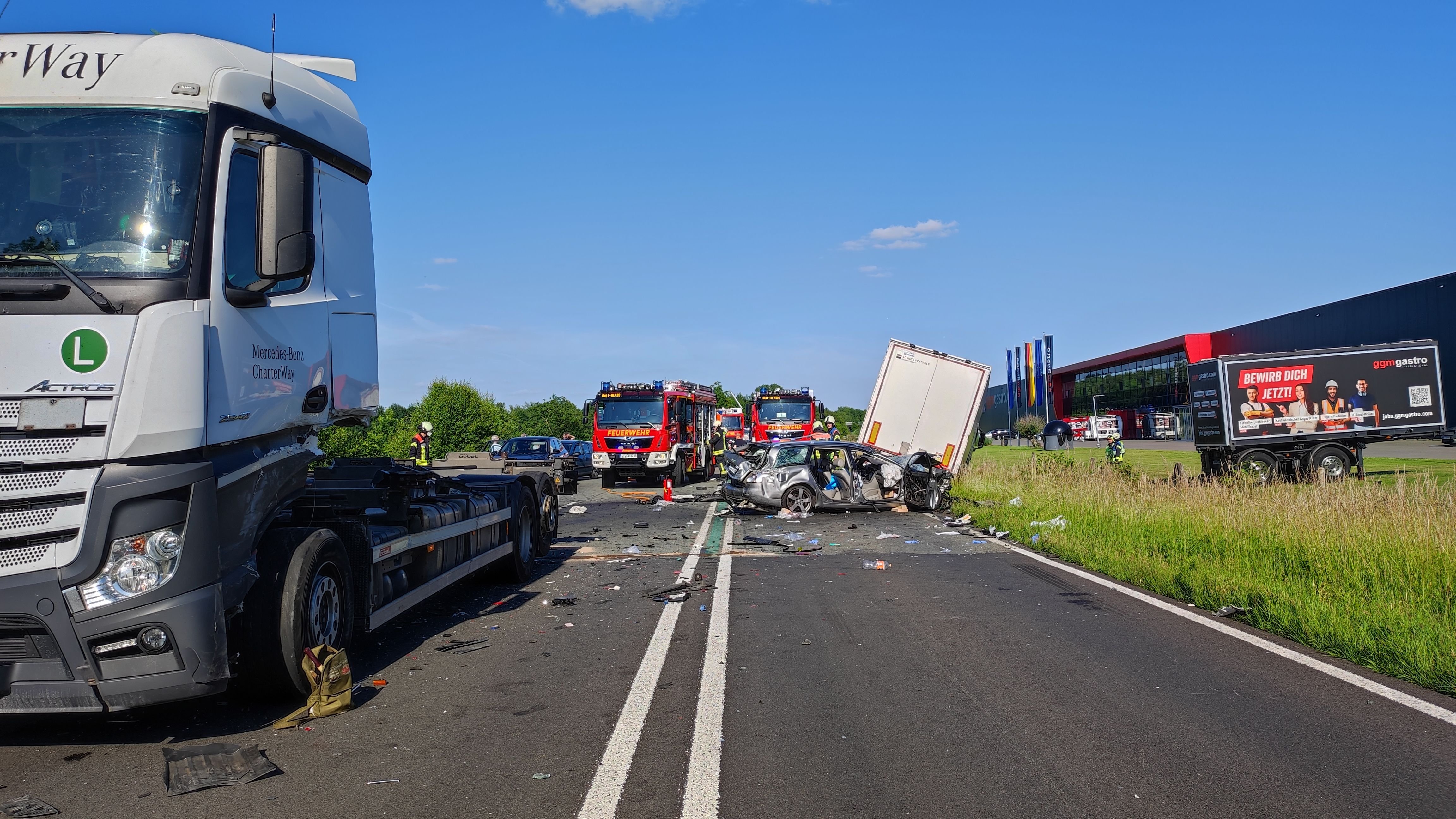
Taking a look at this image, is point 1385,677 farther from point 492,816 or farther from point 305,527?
point 305,527

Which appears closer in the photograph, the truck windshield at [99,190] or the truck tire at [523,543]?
the truck windshield at [99,190]

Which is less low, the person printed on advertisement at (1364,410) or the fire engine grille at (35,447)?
the person printed on advertisement at (1364,410)

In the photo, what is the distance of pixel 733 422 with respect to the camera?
4791 centimetres

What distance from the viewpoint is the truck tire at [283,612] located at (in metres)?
5.50

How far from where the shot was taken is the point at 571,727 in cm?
544

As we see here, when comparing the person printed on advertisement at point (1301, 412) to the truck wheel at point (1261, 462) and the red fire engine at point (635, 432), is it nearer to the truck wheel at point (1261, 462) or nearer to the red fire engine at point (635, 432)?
the truck wheel at point (1261, 462)

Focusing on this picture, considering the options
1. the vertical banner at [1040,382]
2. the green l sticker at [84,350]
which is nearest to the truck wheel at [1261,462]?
the green l sticker at [84,350]

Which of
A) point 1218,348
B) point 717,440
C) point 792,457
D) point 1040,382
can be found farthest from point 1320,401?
point 1040,382

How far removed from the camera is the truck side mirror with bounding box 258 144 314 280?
5340 millimetres

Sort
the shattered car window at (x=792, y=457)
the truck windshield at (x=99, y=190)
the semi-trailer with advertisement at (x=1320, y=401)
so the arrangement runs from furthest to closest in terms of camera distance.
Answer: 1. the semi-trailer with advertisement at (x=1320, y=401)
2. the shattered car window at (x=792, y=457)
3. the truck windshield at (x=99, y=190)

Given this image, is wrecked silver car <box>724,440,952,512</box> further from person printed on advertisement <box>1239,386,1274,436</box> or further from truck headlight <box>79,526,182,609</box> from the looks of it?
truck headlight <box>79,526,182,609</box>

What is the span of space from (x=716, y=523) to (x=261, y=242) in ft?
42.7

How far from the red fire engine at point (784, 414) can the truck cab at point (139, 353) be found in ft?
97.7

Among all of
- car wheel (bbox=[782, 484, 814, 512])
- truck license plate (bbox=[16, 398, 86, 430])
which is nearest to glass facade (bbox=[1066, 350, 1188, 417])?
car wheel (bbox=[782, 484, 814, 512])
